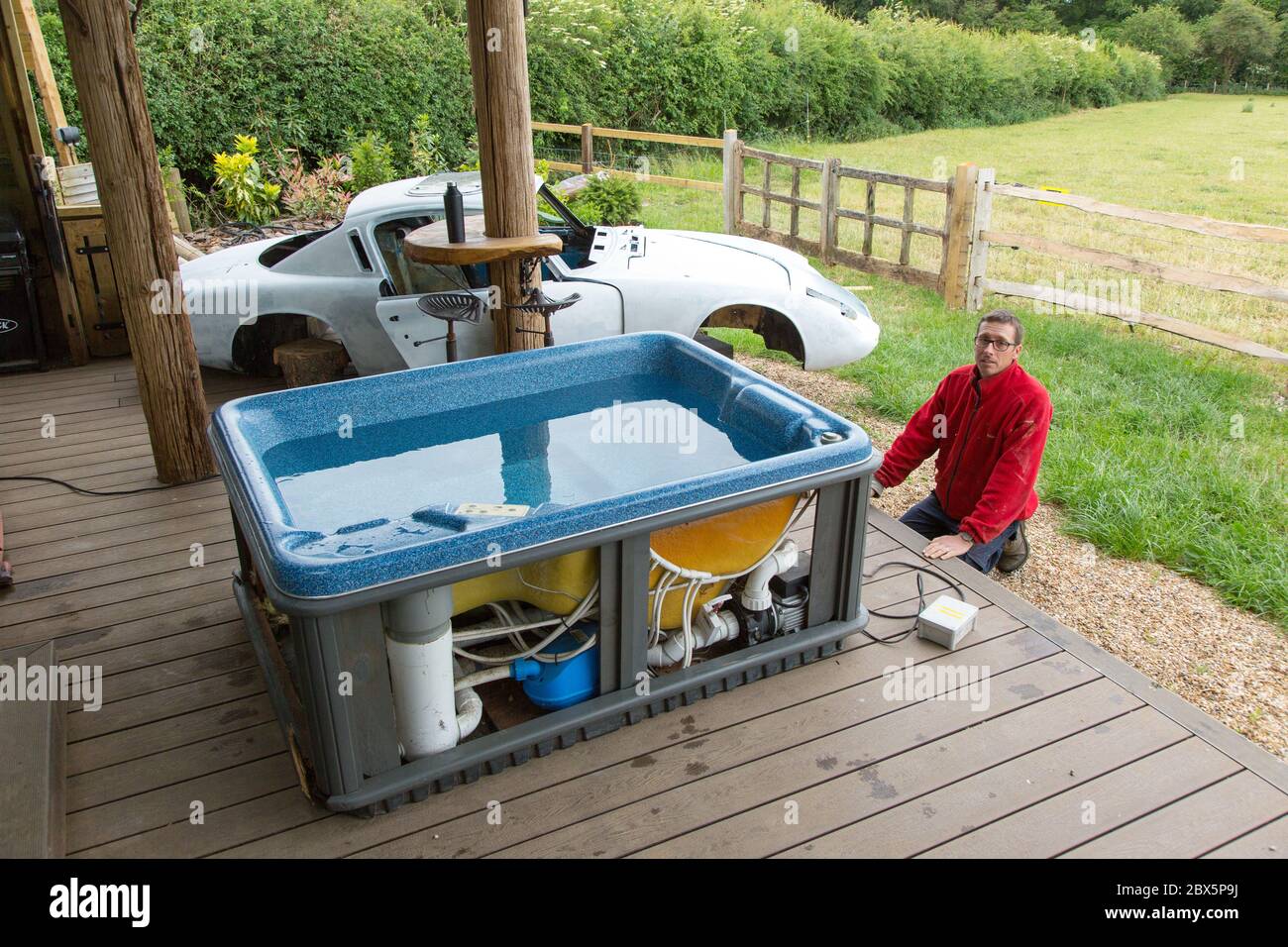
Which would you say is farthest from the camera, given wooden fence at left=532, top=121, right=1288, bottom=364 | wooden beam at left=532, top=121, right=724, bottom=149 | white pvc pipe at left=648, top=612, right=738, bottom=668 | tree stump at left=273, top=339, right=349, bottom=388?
wooden beam at left=532, top=121, right=724, bottom=149

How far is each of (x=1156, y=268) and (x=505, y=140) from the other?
4.54 metres

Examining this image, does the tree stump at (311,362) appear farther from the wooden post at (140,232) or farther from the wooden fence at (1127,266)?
the wooden fence at (1127,266)

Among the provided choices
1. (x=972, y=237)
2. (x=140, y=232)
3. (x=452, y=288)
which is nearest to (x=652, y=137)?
(x=972, y=237)

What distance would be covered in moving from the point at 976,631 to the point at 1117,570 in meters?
1.33

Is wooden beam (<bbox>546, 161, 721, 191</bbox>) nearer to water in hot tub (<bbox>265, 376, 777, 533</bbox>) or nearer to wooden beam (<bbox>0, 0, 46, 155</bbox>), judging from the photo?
wooden beam (<bbox>0, 0, 46, 155</bbox>)

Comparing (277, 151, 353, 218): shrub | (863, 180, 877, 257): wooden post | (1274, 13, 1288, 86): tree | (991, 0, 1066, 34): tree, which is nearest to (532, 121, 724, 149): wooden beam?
(863, 180, 877, 257): wooden post

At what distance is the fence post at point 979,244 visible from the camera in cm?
736

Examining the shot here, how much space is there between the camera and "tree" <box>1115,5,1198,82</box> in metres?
27.1

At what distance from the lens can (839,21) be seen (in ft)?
60.2

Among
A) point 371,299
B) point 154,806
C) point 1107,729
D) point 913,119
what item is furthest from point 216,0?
point 913,119

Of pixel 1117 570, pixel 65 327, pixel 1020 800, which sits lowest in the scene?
pixel 1117 570

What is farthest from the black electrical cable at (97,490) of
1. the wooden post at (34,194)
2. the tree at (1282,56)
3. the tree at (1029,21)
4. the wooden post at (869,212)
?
the tree at (1282,56)

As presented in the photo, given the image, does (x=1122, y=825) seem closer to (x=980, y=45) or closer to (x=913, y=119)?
(x=913, y=119)

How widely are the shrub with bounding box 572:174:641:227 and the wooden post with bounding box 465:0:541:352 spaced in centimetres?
516
